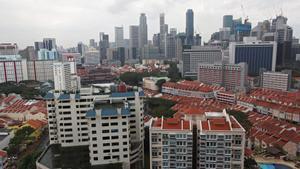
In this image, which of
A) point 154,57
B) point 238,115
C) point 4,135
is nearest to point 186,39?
point 154,57

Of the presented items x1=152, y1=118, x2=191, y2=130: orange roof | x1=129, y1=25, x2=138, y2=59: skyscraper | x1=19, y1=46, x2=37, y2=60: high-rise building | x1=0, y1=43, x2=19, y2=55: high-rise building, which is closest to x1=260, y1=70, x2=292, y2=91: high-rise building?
x1=152, y1=118, x2=191, y2=130: orange roof

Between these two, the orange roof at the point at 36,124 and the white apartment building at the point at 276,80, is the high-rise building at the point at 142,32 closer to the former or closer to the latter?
the white apartment building at the point at 276,80

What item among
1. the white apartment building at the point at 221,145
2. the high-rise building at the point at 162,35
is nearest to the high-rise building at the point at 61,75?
the white apartment building at the point at 221,145

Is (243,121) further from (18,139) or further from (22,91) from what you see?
(22,91)

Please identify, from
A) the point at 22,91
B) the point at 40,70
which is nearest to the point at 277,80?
the point at 22,91

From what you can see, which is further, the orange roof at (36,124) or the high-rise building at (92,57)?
the high-rise building at (92,57)

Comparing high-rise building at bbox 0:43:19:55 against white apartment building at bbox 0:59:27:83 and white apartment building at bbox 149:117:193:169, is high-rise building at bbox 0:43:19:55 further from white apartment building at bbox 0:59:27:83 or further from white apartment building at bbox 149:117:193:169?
white apartment building at bbox 149:117:193:169
